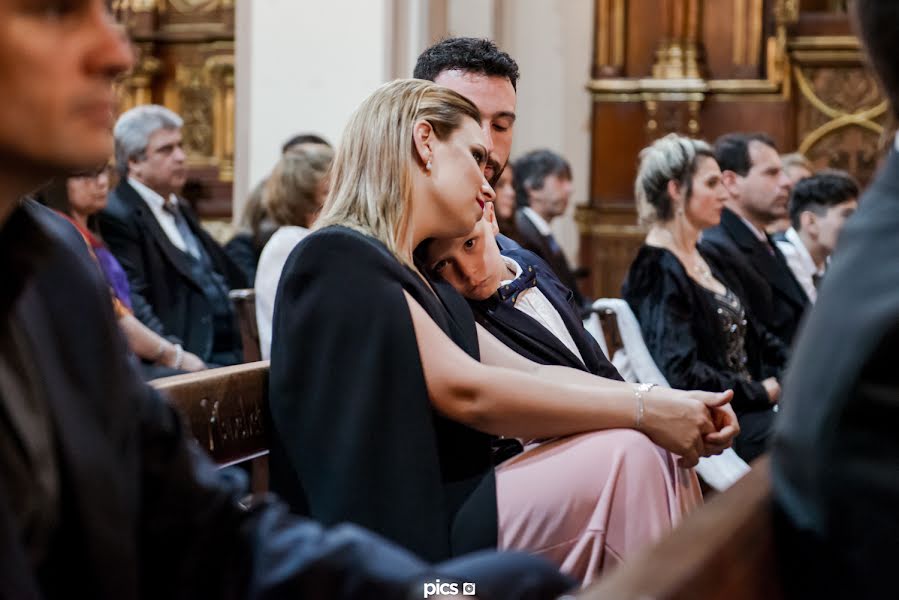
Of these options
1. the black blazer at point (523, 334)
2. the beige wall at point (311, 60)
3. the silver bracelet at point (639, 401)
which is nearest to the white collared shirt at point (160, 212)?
the beige wall at point (311, 60)

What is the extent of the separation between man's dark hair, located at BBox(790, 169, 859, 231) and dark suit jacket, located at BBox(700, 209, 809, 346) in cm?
70

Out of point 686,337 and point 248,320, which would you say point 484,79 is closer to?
point 686,337

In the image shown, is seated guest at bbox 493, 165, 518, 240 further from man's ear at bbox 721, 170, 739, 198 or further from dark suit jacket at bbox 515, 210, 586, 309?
man's ear at bbox 721, 170, 739, 198

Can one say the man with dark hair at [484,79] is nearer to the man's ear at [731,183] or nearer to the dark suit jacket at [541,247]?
the man's ear at [731,183]

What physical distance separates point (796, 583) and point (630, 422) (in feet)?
3.20

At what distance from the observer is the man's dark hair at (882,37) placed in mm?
1290

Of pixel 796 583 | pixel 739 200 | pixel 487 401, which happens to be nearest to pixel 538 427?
pixel 487 401

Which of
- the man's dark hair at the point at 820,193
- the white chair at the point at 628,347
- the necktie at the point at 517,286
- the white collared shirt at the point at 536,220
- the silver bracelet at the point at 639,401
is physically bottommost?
the white chair at the point at 628,347

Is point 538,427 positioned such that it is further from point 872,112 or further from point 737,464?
point 872,112

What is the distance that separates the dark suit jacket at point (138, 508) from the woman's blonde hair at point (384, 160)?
2.93ft

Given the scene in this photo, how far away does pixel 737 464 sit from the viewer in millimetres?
3656

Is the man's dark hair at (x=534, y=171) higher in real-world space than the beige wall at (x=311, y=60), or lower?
lower

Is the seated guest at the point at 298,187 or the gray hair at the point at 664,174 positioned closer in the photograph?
the gray hair at the point at 664,174

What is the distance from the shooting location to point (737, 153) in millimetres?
5773
